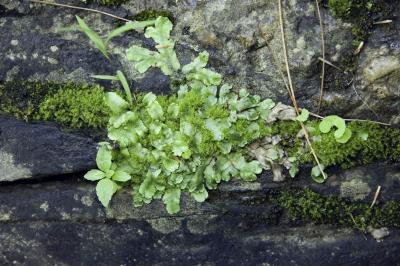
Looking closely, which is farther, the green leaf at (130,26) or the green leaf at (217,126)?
the green leaf at (217,126)

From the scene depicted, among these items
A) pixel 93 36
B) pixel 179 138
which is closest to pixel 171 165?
pixel 179 138

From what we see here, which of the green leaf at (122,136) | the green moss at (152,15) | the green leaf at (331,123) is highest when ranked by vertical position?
the green moss at (152,15)

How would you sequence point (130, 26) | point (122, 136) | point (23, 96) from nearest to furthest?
point (130, 26), point (122, 136), point (23, 96)

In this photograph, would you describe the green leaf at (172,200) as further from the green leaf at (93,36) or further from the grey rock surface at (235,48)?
the green leaf at (93,36)

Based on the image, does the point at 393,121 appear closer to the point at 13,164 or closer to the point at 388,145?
the point at 388,145

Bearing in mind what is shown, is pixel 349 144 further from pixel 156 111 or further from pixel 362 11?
pixel 156 111

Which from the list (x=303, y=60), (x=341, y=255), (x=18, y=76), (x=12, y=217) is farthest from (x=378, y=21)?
(x=12, y=217)

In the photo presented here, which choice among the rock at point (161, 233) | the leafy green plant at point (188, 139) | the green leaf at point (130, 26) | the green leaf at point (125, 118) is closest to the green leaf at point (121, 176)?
the leafy green plant at point (188, 139)
